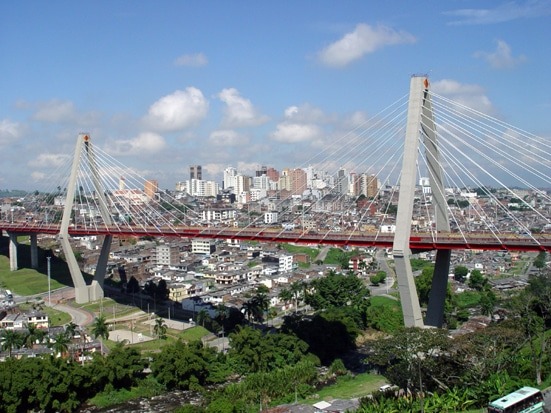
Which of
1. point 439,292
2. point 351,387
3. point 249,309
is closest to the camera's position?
point 439,292

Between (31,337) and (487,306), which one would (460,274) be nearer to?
(487,306)

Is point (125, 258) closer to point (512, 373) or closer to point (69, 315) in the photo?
point (69, 315)

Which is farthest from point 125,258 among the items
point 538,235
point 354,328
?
point 538,235

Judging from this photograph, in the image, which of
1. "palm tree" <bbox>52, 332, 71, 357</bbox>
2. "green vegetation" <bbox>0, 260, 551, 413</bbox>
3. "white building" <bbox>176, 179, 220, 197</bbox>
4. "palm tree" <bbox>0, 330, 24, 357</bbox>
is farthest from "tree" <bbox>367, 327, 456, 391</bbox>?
"white building" <bbox>176, 179, 220, 197</bbox>

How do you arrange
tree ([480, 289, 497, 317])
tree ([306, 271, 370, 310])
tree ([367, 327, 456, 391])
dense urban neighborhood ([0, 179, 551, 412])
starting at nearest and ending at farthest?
tree ([367, 327, 456, 391]), dense urban neighborhood ([0, 179, 551, 412]), tree ([480, 289, 497, 317]), tree ([306, 271, 370, 310])

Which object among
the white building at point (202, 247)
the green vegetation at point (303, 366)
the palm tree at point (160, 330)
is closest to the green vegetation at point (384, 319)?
the green vegetation at point (303, 366)

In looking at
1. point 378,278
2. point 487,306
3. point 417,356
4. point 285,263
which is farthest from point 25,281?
Answer: point 417,356

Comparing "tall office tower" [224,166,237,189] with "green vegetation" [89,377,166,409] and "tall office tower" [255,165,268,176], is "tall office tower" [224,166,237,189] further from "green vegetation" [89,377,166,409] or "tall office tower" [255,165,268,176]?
"green vegetation" [89,377,166,409]
